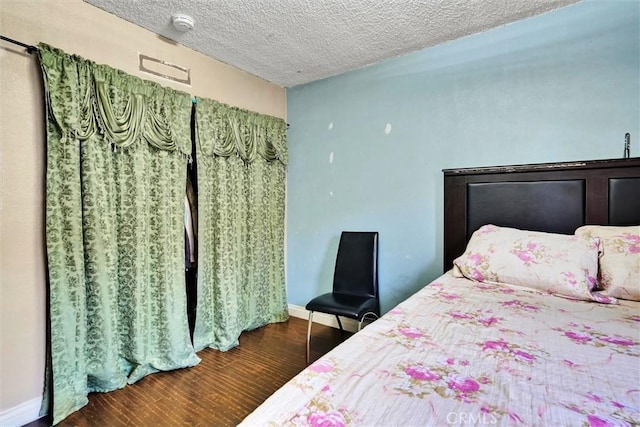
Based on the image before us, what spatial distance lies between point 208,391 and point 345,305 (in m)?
1.06

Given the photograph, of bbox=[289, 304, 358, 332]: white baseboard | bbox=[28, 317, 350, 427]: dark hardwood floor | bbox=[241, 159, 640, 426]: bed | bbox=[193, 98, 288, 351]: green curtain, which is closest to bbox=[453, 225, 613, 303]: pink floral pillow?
bbox=[241, 159, 640, 426]: bed

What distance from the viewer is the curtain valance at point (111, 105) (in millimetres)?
1687

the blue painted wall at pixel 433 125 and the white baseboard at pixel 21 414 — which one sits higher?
the blue painted wall at pixel 433 125

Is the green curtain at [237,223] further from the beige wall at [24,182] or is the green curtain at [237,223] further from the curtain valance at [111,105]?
the beige wall at [24,182]

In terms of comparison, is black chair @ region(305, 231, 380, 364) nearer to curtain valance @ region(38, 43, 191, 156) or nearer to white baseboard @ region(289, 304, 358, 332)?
white baseboard @ region(289, 304, 358, 332)

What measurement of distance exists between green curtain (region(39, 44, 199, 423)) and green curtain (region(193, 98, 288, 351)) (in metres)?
0.20

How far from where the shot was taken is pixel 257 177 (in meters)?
2.89

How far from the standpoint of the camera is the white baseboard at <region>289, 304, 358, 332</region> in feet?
9.46

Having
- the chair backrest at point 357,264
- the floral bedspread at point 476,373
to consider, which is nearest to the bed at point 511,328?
the floral bedspread at point 476,373

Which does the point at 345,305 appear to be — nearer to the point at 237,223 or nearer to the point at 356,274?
the point at 356,274

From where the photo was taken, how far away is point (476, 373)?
33.1 inches

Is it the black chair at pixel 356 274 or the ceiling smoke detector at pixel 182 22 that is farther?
the black chair at pixel 356 274

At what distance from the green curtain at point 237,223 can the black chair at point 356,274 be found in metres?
0.69

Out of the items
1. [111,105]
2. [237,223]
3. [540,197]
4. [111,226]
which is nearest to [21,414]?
[111,226]
